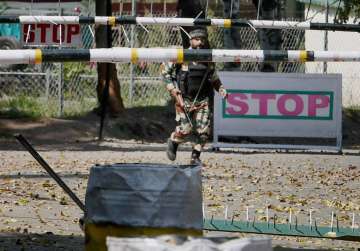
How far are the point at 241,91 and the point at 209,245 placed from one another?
1514 cm

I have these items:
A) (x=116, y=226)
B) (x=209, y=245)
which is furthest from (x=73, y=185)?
(x=209, y=245)

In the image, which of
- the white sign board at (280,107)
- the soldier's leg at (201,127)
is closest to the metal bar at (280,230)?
the soldier's leg at (201,127)

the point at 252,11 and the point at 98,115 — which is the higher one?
the point at 252,11

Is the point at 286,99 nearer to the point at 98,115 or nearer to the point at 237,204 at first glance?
the point at 98,115

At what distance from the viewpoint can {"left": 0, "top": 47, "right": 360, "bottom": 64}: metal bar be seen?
30.2ft

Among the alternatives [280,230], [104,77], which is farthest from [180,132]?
[104,77]

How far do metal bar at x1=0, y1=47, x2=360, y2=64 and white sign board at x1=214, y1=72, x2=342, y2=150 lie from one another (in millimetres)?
7268

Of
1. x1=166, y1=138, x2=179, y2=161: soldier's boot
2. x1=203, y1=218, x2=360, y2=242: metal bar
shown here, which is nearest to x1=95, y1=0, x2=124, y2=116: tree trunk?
x1=166, y1=138, x2=179, y2=161: soldier's boot

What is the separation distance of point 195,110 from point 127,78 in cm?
1063

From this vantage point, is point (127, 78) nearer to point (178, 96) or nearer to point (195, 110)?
point (195, 110)

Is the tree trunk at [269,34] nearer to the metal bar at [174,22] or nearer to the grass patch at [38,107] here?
the grass patch at [38,107]

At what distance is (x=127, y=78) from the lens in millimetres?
25422

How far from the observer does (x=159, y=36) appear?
1069 inches

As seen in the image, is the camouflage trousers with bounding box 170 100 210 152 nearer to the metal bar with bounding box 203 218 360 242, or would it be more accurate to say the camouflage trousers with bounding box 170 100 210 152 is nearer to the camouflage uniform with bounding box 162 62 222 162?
the camouflage uniform with bounding box 162 62 222 162
